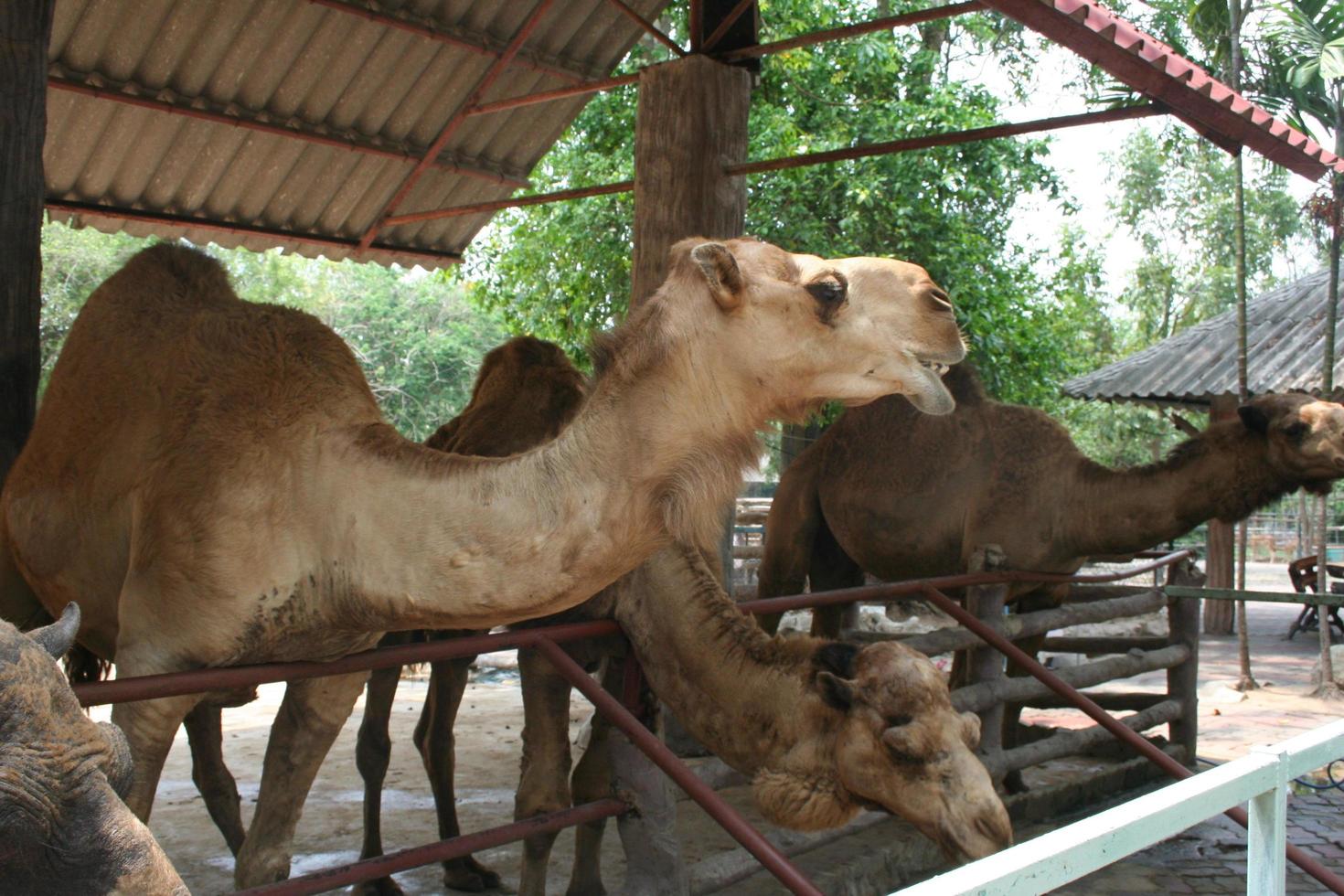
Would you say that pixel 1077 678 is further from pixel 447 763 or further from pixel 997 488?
pixel 447 763

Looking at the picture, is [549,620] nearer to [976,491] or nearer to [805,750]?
[805,750]

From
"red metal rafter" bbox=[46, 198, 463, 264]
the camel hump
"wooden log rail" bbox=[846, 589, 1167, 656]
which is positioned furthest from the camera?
"red metal rafter" bbox=[46, 198, 463, 264]

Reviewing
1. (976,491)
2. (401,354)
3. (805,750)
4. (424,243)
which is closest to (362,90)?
(424,243)

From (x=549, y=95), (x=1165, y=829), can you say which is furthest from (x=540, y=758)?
(x=549, y=95)

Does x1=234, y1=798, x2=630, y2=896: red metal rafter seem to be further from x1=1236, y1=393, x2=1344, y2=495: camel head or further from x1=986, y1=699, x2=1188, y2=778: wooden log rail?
x1=1236, y1=393, x2=1344, y2=495: camel head

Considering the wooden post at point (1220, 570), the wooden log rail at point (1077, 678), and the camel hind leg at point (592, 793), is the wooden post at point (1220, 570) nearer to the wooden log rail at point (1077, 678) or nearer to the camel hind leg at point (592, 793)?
the wooden log rail at point (1077, 678)

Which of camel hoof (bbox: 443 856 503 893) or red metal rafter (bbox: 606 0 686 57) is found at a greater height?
red metal rafter (bbox: 606 0 686 57)

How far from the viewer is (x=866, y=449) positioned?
762 centimetres

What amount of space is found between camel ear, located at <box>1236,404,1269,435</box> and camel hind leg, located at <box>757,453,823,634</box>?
247 centimetres

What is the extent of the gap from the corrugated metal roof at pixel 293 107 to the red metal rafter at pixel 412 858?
5214 millimetres

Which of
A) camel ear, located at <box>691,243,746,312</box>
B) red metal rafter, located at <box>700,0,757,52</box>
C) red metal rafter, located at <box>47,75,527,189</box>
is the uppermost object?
red metal rafter, located at <box>700,0,757,52</box>

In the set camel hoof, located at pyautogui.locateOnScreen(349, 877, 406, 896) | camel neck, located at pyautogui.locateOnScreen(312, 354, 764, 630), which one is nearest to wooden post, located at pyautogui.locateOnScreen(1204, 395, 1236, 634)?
camel hoof, located at pyautogui.locateOnScreen(349, 877, 406, 896)

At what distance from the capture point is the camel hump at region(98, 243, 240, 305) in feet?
14.1

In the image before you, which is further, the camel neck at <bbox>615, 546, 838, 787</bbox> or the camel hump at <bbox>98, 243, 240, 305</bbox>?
the camel hump at <bbox>98, 243, 240, 305</bbox>
